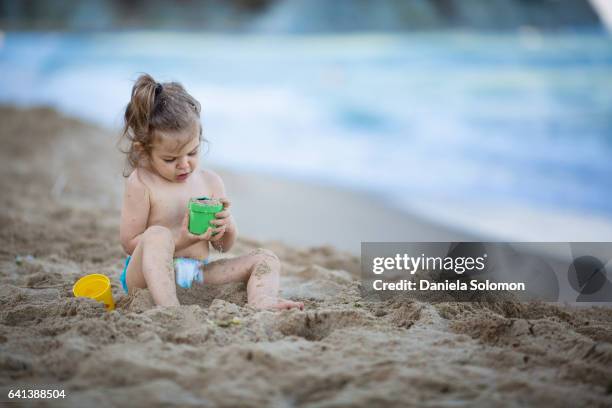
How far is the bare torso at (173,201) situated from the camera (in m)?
2.28

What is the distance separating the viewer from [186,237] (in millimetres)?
2197

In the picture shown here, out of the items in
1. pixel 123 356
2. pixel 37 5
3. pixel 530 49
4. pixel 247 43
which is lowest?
pixel 123 356

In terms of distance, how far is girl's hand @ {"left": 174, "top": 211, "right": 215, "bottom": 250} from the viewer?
2.15m

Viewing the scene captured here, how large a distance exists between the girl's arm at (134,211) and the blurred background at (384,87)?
Result: 233 cm

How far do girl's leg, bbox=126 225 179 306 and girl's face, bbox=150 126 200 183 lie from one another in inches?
8.6

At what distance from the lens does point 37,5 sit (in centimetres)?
1392

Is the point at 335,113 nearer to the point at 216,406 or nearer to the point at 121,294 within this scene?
the point at 121,294

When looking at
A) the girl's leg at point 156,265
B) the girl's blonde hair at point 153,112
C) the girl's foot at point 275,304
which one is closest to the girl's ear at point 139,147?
the girl's blonde hair at point 153,112

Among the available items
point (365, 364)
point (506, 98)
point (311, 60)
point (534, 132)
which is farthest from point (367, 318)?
point (311, 60)

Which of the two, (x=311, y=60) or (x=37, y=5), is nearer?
(x=311, y=60)

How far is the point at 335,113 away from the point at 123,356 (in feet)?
25.0

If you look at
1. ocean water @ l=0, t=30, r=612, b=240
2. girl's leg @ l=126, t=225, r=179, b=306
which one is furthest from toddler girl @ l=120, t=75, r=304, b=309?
ocean water @ l=0, t=30, r=612, b=240

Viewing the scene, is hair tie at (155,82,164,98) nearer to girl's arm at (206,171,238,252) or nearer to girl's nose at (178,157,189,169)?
girl's nose at (178,157,189,169)

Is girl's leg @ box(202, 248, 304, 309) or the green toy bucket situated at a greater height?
the green toy bucket
